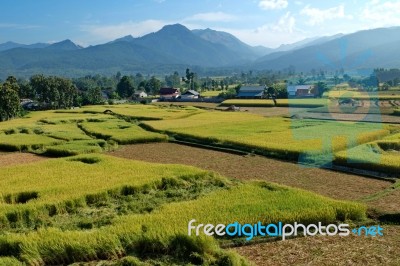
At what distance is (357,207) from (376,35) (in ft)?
390

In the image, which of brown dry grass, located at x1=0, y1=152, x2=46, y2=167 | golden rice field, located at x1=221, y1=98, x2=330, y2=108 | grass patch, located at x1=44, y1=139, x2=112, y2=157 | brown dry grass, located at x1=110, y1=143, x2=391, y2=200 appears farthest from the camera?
golden rice field, located at x1=221, y1=98, x2=330, y2=108

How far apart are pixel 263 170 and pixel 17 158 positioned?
1357 cm

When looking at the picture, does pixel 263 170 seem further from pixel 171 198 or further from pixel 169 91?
pixel 169 91

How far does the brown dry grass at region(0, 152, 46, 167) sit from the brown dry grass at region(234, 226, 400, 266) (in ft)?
51.2

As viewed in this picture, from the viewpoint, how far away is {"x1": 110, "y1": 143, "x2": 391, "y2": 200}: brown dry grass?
A: 15.4 metres

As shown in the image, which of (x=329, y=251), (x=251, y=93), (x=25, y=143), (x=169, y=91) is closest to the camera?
(x=329, y=251)

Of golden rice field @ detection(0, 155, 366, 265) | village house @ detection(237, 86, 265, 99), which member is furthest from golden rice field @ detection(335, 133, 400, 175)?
village house @ detection(237, 86, 265, 99)

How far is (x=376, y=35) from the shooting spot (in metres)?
117

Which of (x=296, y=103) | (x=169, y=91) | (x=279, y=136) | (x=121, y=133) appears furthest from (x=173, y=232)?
(x=169, y=91)

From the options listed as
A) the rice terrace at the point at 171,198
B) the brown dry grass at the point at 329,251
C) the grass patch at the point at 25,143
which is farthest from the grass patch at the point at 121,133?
the brown dry grass at the point at 329,251

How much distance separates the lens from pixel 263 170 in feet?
61.6

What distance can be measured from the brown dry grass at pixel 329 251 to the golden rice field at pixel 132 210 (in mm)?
832

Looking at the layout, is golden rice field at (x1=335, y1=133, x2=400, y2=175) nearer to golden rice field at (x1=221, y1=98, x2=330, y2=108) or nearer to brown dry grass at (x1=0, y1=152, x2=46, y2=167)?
brown dry grass at (x1=0, y1=152, x2=46, y2=167)

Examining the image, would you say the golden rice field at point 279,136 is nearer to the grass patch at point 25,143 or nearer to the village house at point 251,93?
the grass patch at point 25,143
